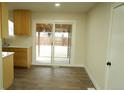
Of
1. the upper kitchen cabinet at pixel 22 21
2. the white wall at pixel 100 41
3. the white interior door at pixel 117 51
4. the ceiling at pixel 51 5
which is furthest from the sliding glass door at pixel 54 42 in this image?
the white interior door at pixel 117 51

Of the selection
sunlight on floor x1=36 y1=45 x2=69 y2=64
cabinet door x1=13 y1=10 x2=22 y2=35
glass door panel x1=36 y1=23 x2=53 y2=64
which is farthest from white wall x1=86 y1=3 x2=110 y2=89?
cabinet door x1=13 y1=10 x2=22 y2=35

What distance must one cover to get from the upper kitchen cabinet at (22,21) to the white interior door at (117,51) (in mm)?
3447

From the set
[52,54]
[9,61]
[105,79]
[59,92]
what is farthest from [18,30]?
[59,92]

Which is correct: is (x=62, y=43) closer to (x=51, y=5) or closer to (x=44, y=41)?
(x=44, y=41)

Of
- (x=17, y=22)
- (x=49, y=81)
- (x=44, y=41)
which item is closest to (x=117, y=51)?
(x=49, y=81)

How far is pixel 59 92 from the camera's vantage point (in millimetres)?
664

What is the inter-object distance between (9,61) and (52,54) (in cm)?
256

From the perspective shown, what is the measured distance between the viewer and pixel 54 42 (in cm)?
549

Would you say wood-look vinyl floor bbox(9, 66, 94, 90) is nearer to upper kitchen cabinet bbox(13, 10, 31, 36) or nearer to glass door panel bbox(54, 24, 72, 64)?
glass door panel bbox(54, 24, 72, 64)

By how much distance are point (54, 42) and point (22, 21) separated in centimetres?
146

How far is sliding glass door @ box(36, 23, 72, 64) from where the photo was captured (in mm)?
5461

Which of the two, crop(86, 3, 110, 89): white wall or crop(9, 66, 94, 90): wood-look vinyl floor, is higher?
crop(86, 3, 110, 89): white wall

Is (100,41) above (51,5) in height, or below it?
below

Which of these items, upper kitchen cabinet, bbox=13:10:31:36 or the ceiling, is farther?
upper kitchen cabinet, bbox=13:10:31:36
